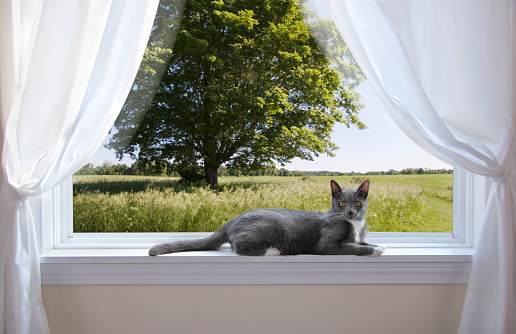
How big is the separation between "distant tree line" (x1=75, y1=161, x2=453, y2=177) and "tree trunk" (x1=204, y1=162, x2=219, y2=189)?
2 cm

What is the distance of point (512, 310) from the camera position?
1.21 meters

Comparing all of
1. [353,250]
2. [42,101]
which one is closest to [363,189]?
[353,250]

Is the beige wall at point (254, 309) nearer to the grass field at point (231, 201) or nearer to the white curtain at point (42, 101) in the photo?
the white curtain at point (42, 101)

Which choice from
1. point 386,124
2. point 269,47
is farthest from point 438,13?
point 269,47

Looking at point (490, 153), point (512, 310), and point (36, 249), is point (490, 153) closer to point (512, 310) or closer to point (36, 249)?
point (512, 310)

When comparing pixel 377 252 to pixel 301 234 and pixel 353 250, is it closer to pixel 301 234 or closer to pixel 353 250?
pixel 353 250

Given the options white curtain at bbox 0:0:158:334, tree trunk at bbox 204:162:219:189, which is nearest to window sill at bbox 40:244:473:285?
white curtain at bbox 0:0:158:334

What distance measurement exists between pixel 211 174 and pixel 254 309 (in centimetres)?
59

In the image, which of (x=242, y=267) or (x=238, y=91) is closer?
(x=242, y=267)

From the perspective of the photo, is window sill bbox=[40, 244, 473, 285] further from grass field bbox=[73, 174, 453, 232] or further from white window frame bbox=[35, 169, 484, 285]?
grass field bbox=[73, 174, 453, 232]

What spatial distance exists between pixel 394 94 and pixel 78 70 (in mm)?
1116

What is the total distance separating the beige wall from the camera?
4.51 feet

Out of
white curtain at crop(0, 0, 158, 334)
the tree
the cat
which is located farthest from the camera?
the tree

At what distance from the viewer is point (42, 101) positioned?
4.12 feet
